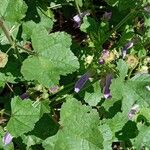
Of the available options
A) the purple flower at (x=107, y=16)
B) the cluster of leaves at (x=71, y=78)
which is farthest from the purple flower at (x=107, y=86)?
the purple flower at (x=107, y=16)

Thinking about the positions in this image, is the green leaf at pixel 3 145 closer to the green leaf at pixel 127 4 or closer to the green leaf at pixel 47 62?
the green leaf at pixel 47 62

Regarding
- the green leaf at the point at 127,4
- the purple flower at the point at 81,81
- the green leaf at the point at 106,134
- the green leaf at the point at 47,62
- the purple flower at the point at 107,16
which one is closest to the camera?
the green leaf at the point at 47,62

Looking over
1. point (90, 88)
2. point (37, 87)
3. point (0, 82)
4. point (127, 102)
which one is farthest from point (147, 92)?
point (0, 82)

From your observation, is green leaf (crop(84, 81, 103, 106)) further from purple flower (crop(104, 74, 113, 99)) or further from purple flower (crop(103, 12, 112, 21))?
purple flower (crop(103, 12, 112, 21))

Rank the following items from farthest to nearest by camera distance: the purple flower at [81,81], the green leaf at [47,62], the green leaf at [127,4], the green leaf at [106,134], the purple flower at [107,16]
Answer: the purple flower at [107,16] < the green leaf at [127,4] < the green leaf at [106,134] < the purple flower at [81,81] < the green leaf at [47,62]

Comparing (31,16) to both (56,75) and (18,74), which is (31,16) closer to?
(18,74)

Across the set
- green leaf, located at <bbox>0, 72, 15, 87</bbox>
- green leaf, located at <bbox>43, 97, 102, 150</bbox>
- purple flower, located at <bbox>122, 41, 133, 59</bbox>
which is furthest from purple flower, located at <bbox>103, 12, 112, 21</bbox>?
green leaf, located at <bbox>43, 97, 102, 150</bbox>

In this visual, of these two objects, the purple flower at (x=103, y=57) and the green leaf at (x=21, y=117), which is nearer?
the green leaf at (x=21, y=117)

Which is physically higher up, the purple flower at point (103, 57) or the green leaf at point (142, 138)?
the purple flower at point (103, 57)
